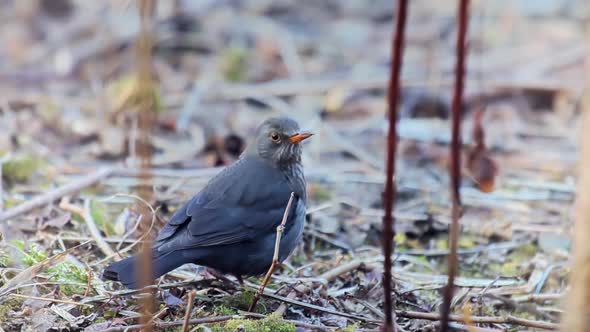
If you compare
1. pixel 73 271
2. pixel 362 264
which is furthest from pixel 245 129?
pixel 73 271

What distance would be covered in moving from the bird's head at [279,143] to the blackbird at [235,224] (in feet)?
0.42

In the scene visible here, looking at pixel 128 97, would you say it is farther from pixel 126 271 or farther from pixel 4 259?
pixel 126 271

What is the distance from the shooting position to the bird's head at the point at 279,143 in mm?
5023

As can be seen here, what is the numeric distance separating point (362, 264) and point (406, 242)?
0.95 metres

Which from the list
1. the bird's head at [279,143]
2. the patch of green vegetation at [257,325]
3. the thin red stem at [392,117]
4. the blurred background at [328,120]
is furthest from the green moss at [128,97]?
the thin red stem at [392,117]

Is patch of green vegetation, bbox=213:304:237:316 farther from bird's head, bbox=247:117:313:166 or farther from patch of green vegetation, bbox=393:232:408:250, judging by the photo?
patch of green vegetation, bbox=393:232:408:250

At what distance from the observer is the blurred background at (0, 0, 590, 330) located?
17.1 ft

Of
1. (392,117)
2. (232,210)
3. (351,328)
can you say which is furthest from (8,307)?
(392,117)

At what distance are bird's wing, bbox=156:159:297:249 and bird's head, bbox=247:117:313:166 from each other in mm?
239

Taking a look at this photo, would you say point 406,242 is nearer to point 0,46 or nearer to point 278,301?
point 278,301

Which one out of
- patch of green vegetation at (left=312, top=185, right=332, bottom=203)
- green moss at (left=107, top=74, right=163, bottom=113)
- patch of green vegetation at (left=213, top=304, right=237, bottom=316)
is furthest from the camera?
green moss at (left=107, top=74, right=163, bottom=113)

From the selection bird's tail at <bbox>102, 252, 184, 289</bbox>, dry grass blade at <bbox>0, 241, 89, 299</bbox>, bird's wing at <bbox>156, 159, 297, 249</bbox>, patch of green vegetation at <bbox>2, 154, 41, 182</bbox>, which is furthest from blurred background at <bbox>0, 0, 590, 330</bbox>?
bird's wing at <bbox>156, 159, 297, 249</bbox>

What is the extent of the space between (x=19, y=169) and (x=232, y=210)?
2378 millimetres

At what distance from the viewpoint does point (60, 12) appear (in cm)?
1019
